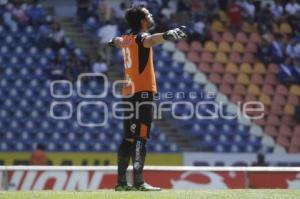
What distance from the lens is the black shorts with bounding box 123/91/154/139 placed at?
8.45 meters

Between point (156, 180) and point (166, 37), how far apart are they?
192 inches

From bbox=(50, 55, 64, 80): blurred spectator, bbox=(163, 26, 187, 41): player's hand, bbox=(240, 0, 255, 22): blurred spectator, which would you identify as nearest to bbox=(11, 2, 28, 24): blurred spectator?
bbox=(50, 55, 64, 80): blurred spectator

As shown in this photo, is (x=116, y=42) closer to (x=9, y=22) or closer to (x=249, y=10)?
(x=9, y=22)

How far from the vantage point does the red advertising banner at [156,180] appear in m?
12.1

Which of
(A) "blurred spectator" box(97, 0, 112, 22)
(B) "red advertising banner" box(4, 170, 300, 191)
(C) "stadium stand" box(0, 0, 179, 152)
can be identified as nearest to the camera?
(B) "red advertising banner" box(4, 170, 300, 191)

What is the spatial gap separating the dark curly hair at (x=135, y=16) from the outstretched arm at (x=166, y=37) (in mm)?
393

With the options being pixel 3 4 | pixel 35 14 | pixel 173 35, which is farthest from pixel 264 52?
pixel 173 35

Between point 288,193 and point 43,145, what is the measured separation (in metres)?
10.7

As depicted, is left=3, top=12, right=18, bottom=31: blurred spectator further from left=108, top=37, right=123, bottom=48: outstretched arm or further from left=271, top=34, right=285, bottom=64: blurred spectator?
left=108, top=37, right=123, bottom=48: outstretched arm

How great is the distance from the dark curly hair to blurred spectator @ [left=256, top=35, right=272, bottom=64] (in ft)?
41.0

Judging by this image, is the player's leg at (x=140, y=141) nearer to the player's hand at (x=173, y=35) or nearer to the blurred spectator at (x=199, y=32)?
the player's hand at (x=173, y=35)

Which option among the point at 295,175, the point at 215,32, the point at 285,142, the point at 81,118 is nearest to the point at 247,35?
the point at 215,32

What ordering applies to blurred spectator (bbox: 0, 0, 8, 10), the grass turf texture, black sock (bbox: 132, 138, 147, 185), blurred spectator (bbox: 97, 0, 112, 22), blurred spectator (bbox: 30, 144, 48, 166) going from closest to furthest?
the grass turf texture, black sock (bbox: 132, 138, 147, 185), blurred spectator (bbox: 30, 144, 48, 166), blurred spectator (bbox: 0, 0, 8, 10), blurred spectator (bbox: 97, 0, 112, 22)

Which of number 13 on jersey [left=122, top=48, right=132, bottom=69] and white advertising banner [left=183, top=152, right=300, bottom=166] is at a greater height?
number 13 on jersey [left=122, top=48, right=132, bottom=69]
